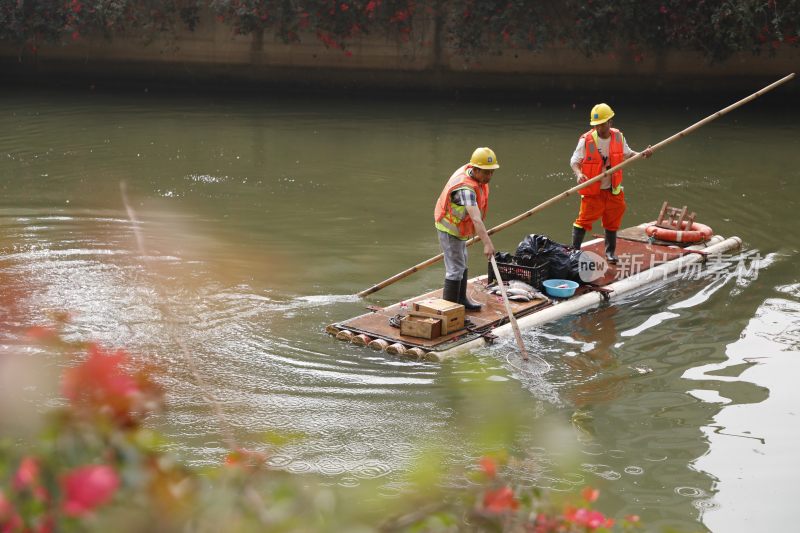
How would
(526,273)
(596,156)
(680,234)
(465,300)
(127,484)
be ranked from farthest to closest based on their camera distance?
(680,234) → (596,156) → (526,273) → (465,300) → (127,484)

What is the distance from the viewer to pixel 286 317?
9.41 meters

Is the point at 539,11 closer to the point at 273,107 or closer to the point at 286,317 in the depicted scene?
the point at 273,107

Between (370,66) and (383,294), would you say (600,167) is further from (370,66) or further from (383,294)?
(370,66)

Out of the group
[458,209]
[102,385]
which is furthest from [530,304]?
[102,385]

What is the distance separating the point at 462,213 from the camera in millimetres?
8633

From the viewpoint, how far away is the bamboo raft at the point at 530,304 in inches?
332

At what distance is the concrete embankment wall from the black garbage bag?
1165cm

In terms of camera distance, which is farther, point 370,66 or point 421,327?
point 370,66

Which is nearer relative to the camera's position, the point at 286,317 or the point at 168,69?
the point at 286,317

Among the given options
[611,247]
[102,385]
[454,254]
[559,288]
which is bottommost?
[559,288]

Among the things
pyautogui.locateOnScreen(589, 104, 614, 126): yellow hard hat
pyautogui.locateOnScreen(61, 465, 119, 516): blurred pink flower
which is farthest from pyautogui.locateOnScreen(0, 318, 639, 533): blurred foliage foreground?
pyautogui.locateOnScreen(589, 104, 614, 126): yellow hard hat

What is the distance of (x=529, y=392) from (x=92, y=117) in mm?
13331

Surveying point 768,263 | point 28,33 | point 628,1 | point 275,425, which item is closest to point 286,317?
point 275,425

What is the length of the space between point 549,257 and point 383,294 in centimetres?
167
